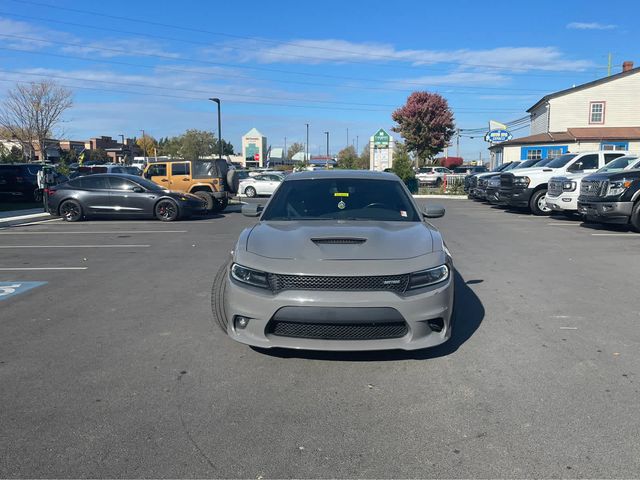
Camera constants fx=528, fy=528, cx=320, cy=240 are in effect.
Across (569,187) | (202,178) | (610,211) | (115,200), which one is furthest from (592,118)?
(115,200)

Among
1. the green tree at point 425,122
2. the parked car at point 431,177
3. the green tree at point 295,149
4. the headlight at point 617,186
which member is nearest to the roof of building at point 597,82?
the parked car at point 431,177

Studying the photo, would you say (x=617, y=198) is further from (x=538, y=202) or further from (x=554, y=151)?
(x=554, y=151)

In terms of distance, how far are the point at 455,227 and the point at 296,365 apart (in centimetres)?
1075

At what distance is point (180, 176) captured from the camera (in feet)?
62.6

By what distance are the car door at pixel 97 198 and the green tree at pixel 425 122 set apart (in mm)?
39416

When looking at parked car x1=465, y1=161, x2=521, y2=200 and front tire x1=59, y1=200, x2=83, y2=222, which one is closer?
front tire x1=59, y1=200, x2=83, y2=222

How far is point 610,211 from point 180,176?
539 inches

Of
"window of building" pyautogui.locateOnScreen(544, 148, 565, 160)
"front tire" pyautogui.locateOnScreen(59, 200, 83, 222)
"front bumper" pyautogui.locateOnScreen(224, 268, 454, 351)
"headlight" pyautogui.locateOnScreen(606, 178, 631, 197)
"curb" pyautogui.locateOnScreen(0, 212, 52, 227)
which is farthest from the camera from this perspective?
"window of building" pyautogui.locateOnScreen(544, 148, 565, 160)

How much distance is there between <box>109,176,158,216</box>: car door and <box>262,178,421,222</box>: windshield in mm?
10865

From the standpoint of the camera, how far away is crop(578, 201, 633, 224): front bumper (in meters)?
12.2

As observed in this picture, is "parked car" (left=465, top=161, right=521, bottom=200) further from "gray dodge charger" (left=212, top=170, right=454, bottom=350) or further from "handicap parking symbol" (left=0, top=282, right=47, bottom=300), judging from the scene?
"gray dodge charger" (left=212, top=170, right=454, bottom=350)

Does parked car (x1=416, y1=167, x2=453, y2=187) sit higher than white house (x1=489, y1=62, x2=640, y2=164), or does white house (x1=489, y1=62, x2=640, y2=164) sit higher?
white house (x1=489, y1=62, x2=640, y2=164)

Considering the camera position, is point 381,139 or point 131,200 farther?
point 381,139

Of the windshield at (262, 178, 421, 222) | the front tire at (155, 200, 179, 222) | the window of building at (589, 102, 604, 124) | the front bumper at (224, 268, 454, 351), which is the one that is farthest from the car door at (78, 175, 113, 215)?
the window of building at (589, 102, 604, 124)
